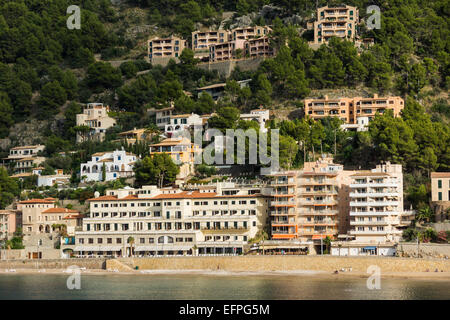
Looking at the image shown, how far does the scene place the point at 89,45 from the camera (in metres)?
142

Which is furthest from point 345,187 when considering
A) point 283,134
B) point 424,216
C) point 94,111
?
point 94,111

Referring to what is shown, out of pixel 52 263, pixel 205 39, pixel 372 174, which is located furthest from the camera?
pixel 205 39

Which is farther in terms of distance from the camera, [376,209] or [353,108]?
[353,108]

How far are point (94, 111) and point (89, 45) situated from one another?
25.0 meters

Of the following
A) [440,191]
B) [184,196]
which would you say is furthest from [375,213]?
[184,196]

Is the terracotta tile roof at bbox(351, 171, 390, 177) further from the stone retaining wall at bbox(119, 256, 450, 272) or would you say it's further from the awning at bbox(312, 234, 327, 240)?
the stone retaining wall at bbox(119, 256, 450, 272)

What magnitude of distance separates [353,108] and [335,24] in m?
18.6

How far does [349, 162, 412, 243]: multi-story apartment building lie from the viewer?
8038 cm

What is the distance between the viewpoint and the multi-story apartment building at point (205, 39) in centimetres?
13412

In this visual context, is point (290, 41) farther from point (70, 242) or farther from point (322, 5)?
point (70, 242)

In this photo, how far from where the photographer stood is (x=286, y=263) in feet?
254

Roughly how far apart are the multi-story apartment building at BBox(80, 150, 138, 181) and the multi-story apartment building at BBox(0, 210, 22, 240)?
10759 mm

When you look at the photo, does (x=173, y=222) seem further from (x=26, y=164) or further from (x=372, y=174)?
(x=26, y=164)

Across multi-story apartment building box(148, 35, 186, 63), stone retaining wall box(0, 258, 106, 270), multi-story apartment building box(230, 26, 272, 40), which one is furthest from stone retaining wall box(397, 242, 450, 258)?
multi-story apartment building box(148, 35, 186, 63)
